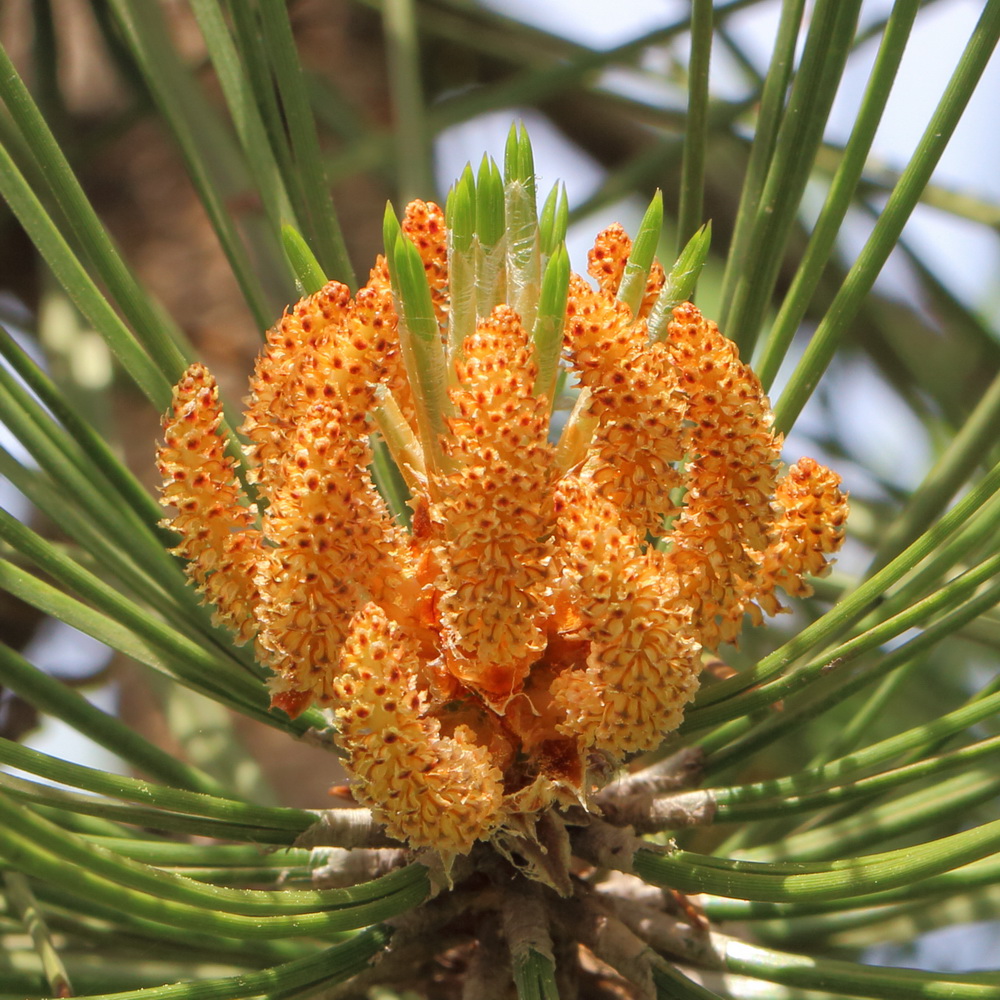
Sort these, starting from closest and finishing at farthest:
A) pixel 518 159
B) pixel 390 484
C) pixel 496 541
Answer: pixel 496 541 → pixel 518 159 → pixel 390 484

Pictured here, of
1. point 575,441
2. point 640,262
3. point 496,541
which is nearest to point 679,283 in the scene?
point 640,262

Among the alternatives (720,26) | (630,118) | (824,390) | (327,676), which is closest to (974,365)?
(824,390)

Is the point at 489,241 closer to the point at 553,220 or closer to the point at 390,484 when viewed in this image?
the point at 553,220

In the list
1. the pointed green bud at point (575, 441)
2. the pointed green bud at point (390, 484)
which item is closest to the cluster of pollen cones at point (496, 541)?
the pointed green bud at point (575, 441)

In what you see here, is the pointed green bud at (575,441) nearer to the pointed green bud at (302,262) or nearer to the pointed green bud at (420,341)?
the pointed green bud at (420,341)

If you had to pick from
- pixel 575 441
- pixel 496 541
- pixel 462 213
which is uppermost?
pixel 462 213

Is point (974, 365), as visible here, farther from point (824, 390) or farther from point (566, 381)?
point (566, 381)

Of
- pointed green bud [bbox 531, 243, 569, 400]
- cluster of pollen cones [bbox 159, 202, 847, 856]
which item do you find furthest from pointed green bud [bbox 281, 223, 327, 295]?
pointed green bud [bbox 531, 243, 569, 400]
